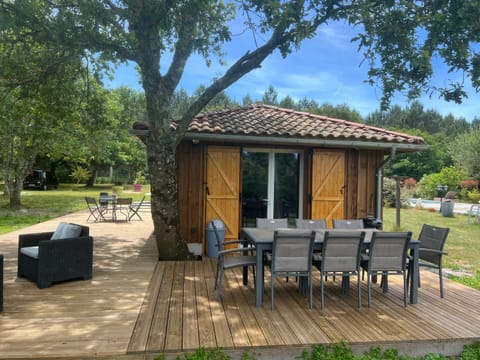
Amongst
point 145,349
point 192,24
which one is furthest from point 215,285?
point 192,24

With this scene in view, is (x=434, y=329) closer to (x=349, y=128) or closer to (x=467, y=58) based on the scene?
(x=467, y=58)

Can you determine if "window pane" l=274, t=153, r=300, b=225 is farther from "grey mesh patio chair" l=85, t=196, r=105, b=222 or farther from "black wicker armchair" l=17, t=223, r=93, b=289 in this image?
"grey mesh patio chair" l=85, t=196, r=105, b=222

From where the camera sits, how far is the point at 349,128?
715cm

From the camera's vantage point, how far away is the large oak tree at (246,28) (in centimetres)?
450

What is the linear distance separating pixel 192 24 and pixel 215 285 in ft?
13.5

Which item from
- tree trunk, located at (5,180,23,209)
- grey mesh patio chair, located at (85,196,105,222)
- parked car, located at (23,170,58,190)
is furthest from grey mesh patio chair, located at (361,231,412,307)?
parked car, located at (23,170,58,190)

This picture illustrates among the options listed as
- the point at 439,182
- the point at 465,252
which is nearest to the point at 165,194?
the point at 465,252

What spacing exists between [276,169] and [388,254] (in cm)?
349

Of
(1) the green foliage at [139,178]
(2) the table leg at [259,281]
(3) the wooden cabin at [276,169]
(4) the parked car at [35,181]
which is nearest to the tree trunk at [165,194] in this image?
(3) the wooden cabin at [276,169]

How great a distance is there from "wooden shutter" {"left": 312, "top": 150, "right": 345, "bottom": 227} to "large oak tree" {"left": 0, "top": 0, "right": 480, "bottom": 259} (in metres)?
1.68

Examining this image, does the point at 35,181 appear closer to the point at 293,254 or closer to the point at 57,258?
the point at 57,258

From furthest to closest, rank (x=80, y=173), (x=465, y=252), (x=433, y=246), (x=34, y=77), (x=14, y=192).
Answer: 1. (x=80, y=173)
2. (x=14, y=192)
3. (x=465, y=252)
4. (x=34, y=77)
5. (x=433, y=246)

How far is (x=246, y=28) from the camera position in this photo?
5.72 meters

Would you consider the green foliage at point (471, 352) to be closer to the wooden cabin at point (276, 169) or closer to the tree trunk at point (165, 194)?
the wooden cabin at point (276, 169)
